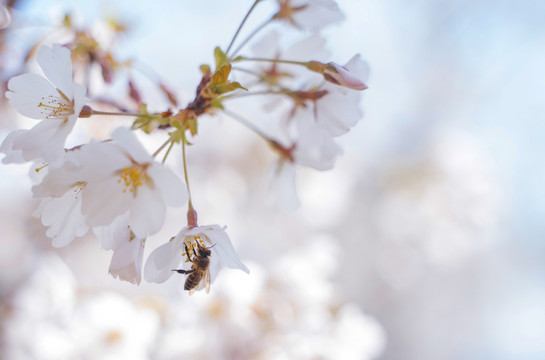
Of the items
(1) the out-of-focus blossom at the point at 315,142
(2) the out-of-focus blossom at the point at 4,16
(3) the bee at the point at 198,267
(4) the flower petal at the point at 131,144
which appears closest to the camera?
(4) the flower petal at the point at 131,144

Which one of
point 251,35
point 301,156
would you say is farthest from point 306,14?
point 301,156

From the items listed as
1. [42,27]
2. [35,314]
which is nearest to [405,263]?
[35,314]

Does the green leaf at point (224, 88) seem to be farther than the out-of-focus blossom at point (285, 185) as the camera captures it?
No

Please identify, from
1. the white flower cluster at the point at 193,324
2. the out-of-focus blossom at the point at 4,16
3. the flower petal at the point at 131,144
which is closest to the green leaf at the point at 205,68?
the flower petal at the point at 131,144

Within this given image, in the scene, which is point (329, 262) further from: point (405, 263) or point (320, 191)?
point (405, 263)

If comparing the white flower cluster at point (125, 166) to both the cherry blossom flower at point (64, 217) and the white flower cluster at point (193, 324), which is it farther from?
the white flower cluster at point (193, 324)

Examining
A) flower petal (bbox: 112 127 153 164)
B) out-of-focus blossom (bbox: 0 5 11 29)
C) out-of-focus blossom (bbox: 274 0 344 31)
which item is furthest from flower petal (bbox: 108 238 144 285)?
out-of-focus blossom (bbox: 0 5 11 29)

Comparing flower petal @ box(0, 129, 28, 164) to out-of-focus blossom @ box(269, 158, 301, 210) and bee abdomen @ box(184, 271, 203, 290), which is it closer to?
bee abdomen @ box(184, 271, 203, 290)

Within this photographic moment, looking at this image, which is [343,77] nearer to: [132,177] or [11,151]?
[132,177]

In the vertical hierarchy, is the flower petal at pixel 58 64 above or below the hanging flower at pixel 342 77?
below
